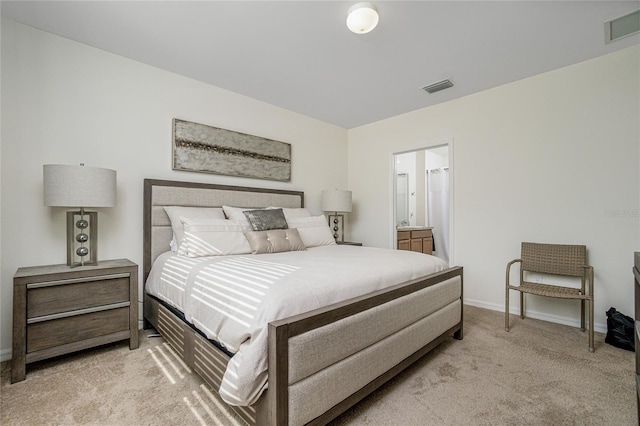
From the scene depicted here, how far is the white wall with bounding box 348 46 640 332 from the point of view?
8.37 feet

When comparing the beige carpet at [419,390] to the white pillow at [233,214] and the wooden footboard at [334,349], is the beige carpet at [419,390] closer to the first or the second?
the wooden footboard at [334,349]

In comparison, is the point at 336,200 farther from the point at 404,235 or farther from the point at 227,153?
the point at 227,153

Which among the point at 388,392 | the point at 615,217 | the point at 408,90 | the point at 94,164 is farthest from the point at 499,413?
the point at 94,164

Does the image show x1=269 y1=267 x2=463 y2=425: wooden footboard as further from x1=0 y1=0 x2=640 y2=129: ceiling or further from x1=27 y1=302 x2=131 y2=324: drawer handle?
x1=0 y1=0 x2=640 y2=129: ceiling

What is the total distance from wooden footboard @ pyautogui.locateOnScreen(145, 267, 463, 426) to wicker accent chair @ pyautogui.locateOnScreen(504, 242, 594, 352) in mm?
1084

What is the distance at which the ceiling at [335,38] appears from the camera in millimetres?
2021

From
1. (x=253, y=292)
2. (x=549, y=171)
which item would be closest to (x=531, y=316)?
(x=549, y=171)

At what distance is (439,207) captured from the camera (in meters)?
6.00

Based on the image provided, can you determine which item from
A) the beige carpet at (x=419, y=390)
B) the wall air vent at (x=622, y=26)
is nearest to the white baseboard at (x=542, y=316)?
the beige carpet at (x=419, y=390)

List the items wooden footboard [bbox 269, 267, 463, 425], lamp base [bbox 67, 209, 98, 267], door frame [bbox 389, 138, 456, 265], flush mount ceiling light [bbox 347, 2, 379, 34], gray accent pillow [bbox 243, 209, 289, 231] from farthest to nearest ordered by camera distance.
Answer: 1. door frame [bbox 389, 138, 456, 265]
2. gray accent pillow [bbox 243, 209, 289, 231]
3. lamp base [bbox 67, 209, 98, 267]
4. flush mount ceiling light [bbox 347, 2, 379, 34]
5. wooden footboard [bbox 269, 267, 463, 425]

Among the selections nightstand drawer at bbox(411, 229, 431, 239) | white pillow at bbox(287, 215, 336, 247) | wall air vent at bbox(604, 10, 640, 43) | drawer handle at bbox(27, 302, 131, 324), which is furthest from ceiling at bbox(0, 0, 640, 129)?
nightstand drawer at bbox(411, 229, 431, 239)

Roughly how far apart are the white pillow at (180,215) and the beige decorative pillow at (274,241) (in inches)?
19.8

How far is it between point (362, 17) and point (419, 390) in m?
2.46

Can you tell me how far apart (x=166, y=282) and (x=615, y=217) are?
3.92 m
